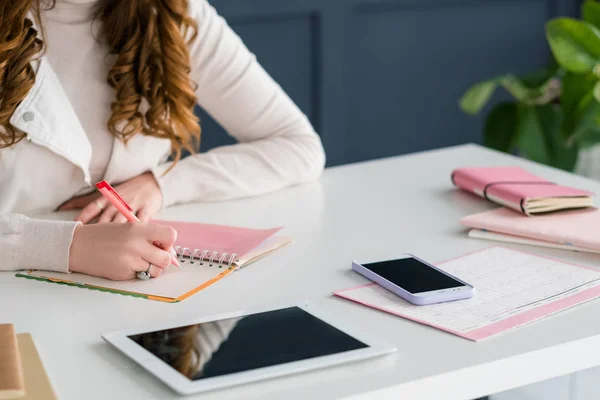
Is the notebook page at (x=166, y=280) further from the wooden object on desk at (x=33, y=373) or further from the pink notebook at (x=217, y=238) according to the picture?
the wooden object on desk at (x=33, y=373)

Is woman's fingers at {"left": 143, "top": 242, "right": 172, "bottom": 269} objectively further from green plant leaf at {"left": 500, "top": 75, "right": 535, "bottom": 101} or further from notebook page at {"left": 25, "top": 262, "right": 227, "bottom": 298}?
green plant leaf at {"left": 500, "top": 75, "right": 535, "bottom": 101}

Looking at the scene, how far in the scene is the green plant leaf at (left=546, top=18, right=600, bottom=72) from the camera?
2.37 m

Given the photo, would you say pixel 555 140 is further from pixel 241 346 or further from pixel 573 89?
pixel 241 346

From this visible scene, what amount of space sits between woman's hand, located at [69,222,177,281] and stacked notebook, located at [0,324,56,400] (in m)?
0.20

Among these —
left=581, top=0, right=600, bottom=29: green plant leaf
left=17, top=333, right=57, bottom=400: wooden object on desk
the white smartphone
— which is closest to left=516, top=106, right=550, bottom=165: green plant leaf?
left=581, top=0, right=600, bottom=29: green plant leaf

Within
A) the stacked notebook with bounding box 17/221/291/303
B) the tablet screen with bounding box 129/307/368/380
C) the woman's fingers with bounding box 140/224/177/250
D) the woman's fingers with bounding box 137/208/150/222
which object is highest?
the woman's fingers with bounding box 140/224/177/250

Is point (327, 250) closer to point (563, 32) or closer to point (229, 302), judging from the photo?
point (229, 302)

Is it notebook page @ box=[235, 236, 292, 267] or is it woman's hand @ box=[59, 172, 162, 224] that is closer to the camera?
notebook page @ box=[235, 236, 292, 267]

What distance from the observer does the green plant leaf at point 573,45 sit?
7.77 ft

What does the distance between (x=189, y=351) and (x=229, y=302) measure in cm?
17

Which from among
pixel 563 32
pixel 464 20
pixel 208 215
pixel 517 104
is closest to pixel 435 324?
pixel 208 215

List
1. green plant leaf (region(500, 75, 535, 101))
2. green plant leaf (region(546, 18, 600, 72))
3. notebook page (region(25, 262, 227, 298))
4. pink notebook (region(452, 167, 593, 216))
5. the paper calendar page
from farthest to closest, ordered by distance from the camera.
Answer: green plant leaf (region(500, 75, 535, 101))
green plant leaf (region(546, 18, 600, 72))
pink notebook (region(452, 167, 593, 216))
notebook page (region(25, 262, 227, 298))
the paper calendar page

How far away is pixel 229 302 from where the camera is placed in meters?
1.07

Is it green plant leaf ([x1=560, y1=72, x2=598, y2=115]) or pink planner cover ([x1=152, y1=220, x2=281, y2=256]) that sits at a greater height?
green plant leaf ([x1=560, y1=72, x2=598, y2=115])
